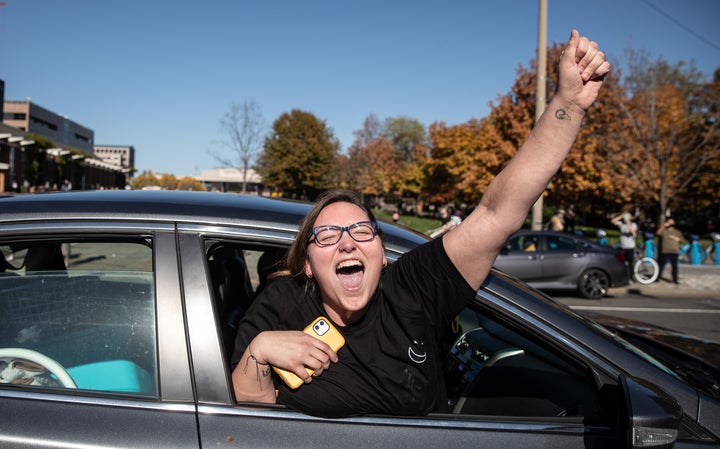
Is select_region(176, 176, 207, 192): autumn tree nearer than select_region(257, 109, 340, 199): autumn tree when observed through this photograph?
Yes

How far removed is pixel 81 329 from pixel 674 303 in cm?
1173

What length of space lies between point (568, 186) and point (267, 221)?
79.7 ft

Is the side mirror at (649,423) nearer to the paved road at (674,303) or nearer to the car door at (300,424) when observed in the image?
the car door at (300,424)

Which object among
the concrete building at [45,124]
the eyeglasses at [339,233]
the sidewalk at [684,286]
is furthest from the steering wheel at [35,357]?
the concrete building at [45,124]

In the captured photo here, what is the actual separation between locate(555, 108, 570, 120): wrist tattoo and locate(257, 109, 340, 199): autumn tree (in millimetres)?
55559

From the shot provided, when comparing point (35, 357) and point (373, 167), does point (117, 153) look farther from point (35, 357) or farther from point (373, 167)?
point (35, 357)

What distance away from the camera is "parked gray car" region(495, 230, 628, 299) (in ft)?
36.2

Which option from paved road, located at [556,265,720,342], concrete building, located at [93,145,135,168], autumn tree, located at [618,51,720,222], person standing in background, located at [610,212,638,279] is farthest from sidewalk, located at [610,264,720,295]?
concrete building, located at [93,145,135,168]

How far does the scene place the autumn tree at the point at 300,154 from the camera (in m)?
59.0

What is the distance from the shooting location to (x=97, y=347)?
1.68m

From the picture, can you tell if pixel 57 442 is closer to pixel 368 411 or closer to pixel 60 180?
pixel 368 411

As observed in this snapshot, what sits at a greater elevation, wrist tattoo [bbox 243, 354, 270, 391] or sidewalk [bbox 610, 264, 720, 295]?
wrist tattoo [bbox 243, 354, 270, 391]

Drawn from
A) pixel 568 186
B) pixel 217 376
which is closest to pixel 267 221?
pixel 217 376

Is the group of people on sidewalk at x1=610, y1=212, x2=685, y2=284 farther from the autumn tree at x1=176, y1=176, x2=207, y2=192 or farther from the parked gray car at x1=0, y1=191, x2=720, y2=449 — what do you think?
the parked gray car at x1=0, y1=191, x2=720, y2=449
